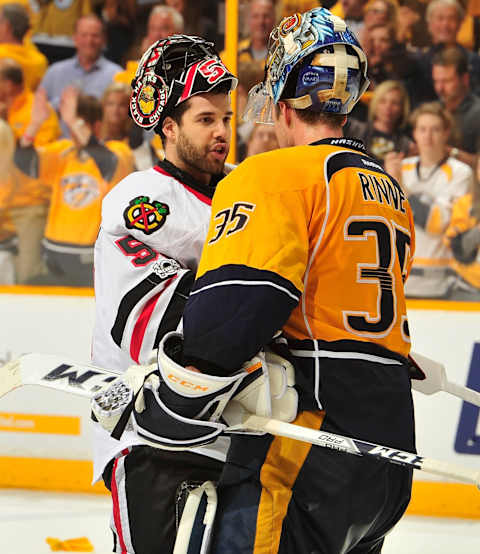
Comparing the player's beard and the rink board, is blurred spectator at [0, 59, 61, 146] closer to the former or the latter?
the rink board

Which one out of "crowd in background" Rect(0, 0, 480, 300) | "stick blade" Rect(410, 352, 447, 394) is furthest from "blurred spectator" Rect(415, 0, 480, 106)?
"stick blade" Rect(410, 352, 447, 394)

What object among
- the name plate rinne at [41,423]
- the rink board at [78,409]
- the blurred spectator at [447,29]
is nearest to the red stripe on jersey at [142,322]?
the rink board at [78,409]

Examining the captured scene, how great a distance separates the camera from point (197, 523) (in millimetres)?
1556

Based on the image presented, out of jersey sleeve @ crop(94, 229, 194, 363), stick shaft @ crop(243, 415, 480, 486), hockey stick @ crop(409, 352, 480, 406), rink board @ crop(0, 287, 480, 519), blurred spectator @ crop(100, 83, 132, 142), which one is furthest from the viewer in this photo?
blurred spectator @ crop(100, 83, 132, 142)

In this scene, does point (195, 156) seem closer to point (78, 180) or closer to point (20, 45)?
point (78, 180)

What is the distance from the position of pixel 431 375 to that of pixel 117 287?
0.74 meters

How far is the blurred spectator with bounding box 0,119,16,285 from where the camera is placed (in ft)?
14.0

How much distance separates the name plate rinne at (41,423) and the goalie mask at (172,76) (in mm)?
2270

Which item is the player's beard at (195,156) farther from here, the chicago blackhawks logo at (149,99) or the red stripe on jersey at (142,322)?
the red stripe on jersey at (142,322)

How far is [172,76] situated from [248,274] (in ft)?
3.08

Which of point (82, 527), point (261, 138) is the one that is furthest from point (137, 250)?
point (261, 138)

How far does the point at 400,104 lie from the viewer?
4.11 meters

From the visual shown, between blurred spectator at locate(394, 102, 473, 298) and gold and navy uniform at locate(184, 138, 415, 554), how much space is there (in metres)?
2.52

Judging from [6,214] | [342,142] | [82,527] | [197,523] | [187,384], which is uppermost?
[342,142]
